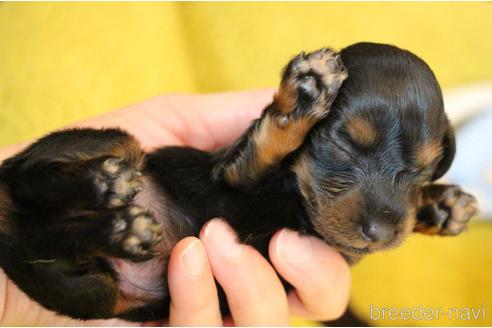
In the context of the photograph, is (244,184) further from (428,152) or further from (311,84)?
(428,152)

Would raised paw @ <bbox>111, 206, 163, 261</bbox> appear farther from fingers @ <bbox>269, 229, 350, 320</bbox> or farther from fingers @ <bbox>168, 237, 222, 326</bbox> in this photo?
fingers @ <bbox>269, 229, 350, 320</bbox>

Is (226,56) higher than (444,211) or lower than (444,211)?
higher

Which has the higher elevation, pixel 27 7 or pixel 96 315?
pixel 27 7

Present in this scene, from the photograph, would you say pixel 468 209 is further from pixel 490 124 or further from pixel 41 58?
pixel 41 58

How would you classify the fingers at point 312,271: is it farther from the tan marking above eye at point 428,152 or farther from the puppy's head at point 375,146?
the tan marking above eye at point 428,152

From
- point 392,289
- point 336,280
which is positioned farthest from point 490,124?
point 336,280

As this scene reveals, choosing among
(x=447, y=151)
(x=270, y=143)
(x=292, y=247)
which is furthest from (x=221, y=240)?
(x=447, y=151)
